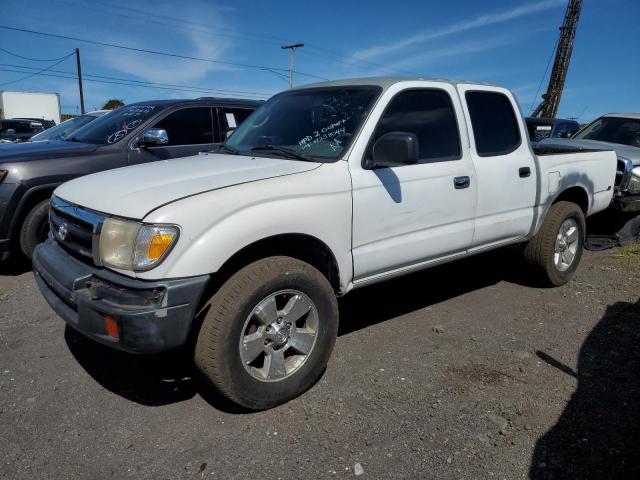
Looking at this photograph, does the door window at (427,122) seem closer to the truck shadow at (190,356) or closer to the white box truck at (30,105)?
the truck shadow at (190,356)

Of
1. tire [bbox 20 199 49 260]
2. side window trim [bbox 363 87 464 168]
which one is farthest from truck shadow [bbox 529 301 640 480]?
tire [bbox 20 199 49 260]

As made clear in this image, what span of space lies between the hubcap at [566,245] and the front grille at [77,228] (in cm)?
401

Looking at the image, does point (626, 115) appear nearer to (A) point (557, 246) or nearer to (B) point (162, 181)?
(A) point (557, 246)

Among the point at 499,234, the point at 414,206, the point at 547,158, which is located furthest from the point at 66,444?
the point at 547,158

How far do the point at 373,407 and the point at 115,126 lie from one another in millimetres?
4571

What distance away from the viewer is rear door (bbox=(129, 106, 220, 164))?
18.2ft

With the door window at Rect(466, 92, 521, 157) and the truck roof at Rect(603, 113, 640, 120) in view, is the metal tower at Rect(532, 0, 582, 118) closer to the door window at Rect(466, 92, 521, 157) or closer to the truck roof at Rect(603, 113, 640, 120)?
the truck roof at Rect(603, 113, 640, 120)

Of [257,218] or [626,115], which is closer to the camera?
[257,218]

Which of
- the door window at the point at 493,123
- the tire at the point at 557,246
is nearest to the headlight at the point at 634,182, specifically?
the tire at the point at 557,246

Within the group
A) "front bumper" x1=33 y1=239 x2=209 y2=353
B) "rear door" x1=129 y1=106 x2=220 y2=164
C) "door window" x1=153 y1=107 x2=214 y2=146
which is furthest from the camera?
"door window" x1=153 y1=107 x2=214 y2=146

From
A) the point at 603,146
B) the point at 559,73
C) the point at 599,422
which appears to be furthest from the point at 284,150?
the point at 559,73

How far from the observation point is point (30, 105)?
29672 millimetres

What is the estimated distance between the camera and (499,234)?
13.4 feet

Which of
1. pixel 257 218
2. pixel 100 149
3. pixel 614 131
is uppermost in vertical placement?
pixel 614 131
